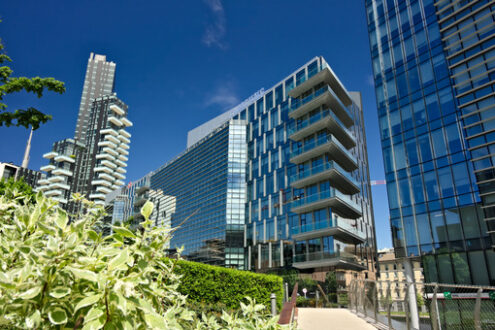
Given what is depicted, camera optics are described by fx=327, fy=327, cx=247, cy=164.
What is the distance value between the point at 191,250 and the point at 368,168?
30157 mm

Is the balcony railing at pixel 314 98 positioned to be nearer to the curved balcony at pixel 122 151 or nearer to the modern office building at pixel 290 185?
the modern office building at pixel 290 185

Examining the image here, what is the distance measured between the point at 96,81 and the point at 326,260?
166883 mm

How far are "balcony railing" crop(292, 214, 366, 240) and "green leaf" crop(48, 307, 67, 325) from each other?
106 ft

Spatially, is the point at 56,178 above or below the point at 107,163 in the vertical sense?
below

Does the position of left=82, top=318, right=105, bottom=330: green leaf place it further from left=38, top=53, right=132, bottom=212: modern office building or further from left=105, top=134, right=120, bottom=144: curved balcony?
left=105, top=134, right=120, bottom=144: curved balcony

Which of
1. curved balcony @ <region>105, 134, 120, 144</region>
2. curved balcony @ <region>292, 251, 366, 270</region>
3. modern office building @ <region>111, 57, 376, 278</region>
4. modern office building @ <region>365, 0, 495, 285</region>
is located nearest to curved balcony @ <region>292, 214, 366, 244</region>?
modern office building @ <region>111, 57, 376, 278</region>

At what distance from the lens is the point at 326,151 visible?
118ft

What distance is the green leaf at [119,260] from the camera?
1.36m

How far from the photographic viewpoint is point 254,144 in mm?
48719

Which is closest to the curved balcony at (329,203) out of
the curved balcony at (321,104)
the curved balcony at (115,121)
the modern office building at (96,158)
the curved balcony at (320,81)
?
the curved balcony at (321,104)

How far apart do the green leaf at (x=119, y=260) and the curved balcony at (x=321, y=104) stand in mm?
37686

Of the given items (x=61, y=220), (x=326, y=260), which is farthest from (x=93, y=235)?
(x=326, y=260)

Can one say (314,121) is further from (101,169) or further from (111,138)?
(111,138)

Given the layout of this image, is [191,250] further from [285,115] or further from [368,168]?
[368,168]
